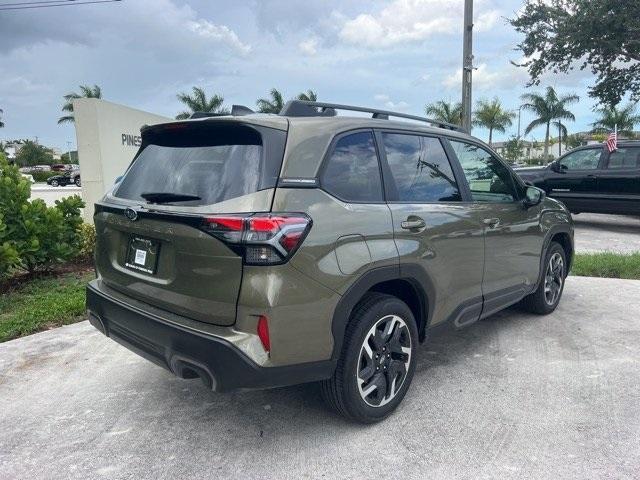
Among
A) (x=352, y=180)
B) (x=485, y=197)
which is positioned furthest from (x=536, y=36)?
(x=352, y=180)

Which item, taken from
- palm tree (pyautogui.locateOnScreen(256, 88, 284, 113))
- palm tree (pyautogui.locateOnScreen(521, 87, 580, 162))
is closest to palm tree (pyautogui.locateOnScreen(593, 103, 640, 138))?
palm tree (pyautogui.locateOnScreen(521, 87, 580, 162))

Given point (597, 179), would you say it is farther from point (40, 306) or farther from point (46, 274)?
point (40, 306)

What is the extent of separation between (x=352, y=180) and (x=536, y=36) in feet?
65.8

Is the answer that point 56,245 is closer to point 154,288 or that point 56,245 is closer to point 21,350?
point 21,350

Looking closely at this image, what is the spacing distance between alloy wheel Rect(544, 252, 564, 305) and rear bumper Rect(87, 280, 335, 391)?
313cm

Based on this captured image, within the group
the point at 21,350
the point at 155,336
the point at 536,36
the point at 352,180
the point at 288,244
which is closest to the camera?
the point at 288,244

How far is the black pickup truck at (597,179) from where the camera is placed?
1044 centimetres

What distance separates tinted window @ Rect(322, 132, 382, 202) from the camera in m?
2.84

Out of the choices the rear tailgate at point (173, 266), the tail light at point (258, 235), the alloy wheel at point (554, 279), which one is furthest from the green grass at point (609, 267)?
the rear tailgate at point (173, 266)

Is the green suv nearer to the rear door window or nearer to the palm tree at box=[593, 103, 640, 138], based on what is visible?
the rear door window

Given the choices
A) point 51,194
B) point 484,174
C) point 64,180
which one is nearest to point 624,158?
point 484,174

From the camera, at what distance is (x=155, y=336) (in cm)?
276

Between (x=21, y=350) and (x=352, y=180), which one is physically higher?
(x=352, y=180)

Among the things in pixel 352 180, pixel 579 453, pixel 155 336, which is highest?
pixel 352 180
